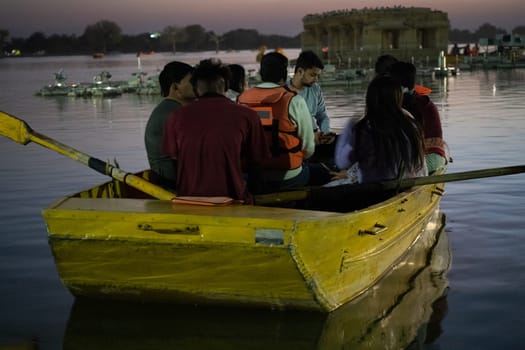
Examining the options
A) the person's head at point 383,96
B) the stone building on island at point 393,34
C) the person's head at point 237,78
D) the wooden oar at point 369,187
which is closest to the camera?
the wooden oar at point 369,187

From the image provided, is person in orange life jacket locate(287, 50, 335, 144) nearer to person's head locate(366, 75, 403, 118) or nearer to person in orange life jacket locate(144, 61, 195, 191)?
person's head locate(366, 75, 403, 118)

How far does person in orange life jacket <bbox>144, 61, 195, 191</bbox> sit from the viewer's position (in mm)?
7469

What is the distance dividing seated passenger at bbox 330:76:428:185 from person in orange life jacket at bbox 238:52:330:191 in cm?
47

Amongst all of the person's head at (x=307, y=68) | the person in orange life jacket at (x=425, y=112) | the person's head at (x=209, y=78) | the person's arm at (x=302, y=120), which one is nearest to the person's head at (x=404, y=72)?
the person in orange life jacket at (x=425, y=112)

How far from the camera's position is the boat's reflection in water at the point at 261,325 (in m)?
6.40

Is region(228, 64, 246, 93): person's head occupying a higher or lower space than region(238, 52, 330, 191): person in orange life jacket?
higher

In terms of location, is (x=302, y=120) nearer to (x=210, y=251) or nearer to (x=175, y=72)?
(x=175, y=72)

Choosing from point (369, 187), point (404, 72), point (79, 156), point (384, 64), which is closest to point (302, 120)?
point (369, 187)

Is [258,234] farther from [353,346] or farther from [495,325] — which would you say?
[495,325]

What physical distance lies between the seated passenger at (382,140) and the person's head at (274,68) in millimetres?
868

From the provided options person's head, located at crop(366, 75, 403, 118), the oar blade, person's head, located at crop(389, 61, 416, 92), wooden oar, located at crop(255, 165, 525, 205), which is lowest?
wooden oar, located at crop(255, 165, 525, 205)

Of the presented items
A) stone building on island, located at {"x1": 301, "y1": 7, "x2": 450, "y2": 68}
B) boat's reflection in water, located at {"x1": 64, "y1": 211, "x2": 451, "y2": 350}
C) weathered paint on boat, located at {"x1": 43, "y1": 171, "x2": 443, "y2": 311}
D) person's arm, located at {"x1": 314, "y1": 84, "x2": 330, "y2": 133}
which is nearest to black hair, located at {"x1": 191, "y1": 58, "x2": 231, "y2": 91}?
weathered paint on boat, located at {"x1": 43, "y1": 171, "x2": 443, "y2": 311}

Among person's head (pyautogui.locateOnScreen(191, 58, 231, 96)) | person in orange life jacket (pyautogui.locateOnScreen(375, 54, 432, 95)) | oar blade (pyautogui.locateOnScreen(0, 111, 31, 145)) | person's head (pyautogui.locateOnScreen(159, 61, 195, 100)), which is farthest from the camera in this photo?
person in orange life jacket (pyautogui.locateOnScreen(375, 54, 432, 95))

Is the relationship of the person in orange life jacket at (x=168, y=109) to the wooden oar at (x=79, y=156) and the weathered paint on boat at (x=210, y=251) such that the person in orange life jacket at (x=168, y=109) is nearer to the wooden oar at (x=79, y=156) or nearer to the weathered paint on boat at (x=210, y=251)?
the wooden oar at (x=79, y=156)
